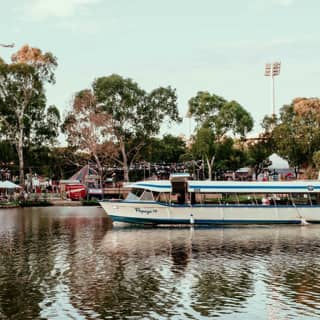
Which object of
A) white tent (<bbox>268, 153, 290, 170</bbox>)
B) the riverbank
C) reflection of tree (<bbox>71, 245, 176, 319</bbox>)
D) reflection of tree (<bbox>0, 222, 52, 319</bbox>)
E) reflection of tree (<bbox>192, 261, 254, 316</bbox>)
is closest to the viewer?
reflection of tree (<bbox>71, 245, 176, 319</bbox>)

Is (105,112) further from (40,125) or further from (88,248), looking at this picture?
(88,248)

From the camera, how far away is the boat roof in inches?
1735

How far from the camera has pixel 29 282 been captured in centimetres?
2167

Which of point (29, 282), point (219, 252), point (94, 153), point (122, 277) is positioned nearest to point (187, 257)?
point (219, 252)

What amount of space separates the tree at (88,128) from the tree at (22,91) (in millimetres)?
4862

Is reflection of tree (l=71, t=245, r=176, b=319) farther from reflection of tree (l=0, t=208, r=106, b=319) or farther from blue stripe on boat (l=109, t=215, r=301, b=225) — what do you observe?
blue stripe on boat (l=109, t=215, r=301, b=225)

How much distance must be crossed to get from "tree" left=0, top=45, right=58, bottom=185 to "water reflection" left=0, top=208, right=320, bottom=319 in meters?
49.6

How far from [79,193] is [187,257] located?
62.2m

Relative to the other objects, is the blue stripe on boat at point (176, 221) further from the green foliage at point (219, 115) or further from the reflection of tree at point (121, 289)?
the green foliage at point (219, 115)

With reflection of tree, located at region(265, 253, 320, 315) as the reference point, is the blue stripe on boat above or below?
above

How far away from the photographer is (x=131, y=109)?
96438mm

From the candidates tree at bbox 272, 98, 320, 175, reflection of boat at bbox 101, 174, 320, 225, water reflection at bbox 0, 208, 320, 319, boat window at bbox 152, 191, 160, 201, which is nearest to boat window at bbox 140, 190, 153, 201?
reflection of boat at bbox 101, 174, 320, 225

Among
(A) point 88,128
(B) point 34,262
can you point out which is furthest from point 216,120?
(B) point 34,262

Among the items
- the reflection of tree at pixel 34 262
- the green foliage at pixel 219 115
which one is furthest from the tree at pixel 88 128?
the reflection of tree at pixel 34 262
